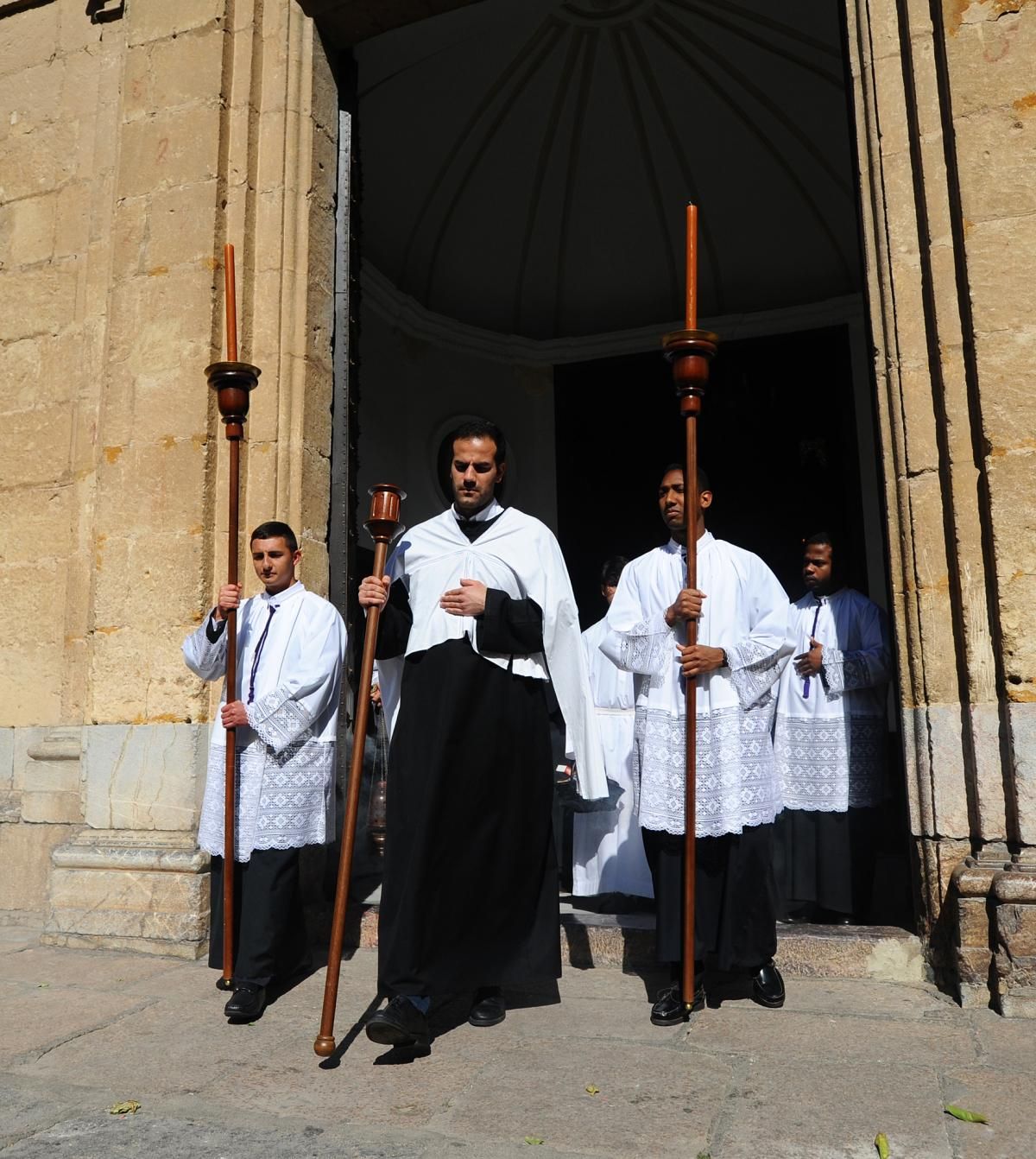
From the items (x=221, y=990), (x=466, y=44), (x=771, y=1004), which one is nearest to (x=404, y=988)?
(x=221, y=990)

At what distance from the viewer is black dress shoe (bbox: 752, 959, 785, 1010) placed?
10.7 feet

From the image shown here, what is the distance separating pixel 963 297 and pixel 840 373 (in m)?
5.75

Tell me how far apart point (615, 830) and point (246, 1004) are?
2008 millimetres

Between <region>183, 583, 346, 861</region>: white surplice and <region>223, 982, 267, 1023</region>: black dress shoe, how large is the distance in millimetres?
427

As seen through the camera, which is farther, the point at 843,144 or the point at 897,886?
the point at 843,144

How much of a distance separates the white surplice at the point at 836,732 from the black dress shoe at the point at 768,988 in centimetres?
128

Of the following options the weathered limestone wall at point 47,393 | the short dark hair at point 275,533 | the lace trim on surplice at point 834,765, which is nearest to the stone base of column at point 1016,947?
the lace trim on surplice at point 834,765

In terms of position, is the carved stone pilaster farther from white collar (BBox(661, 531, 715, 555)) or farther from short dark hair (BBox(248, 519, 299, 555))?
short dark hair (BBox(248, 519, 299, 555))

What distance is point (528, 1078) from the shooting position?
8.68 ft

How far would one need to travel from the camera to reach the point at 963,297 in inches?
143

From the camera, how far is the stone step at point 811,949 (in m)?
3.50

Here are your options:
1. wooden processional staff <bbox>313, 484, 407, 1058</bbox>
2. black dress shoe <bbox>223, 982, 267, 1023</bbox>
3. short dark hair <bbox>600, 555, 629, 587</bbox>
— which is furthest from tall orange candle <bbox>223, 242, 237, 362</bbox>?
short dark hair <bbox>600, 555, 629, 587</bbox>

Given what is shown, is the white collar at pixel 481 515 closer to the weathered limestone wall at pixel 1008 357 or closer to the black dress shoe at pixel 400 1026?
the black dress shoe at pixel 400 1026

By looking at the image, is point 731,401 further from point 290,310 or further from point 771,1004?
point 771,1004
